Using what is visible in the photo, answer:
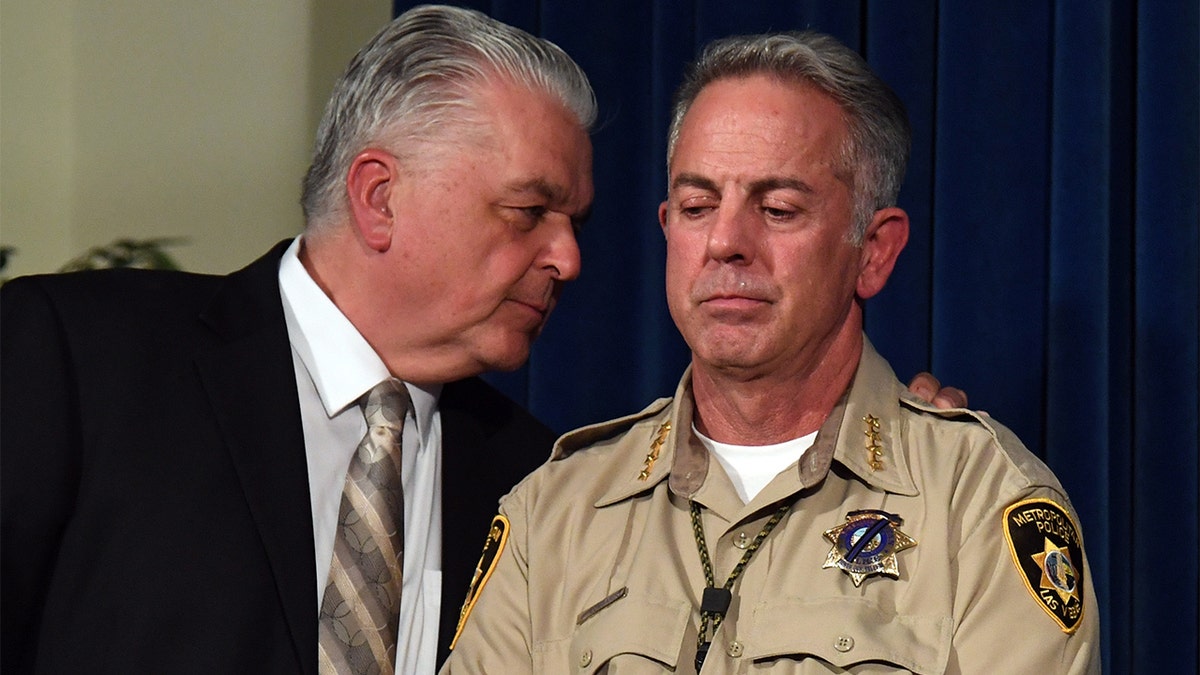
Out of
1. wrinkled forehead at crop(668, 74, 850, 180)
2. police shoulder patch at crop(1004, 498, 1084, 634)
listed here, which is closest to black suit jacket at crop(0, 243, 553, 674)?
wrinkled forehead at crop(668, 74, 850, 180)

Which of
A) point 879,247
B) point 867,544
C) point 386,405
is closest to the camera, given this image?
point 867,544

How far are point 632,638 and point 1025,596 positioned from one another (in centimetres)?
45

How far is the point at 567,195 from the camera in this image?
2238 millimetres

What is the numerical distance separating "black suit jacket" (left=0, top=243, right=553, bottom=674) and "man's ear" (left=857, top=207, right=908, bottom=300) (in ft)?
2.61

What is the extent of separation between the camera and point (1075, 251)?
2.42m

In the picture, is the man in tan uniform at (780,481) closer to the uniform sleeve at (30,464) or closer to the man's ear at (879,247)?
the man's ear at (879,247)

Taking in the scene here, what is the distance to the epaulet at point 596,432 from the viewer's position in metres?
2.02

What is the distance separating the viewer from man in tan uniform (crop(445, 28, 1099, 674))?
1.65 metres

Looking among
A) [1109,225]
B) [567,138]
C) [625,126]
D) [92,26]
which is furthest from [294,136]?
[1109,225]

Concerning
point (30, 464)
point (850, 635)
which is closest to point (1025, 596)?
point (850, 635)

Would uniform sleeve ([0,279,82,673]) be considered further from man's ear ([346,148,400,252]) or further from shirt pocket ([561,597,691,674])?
shirt pocket ([561,597,691,674])

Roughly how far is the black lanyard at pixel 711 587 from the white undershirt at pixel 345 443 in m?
0.51

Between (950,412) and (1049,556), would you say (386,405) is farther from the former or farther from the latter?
(1049,556)

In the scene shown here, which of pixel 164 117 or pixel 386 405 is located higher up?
pixel 164 117
